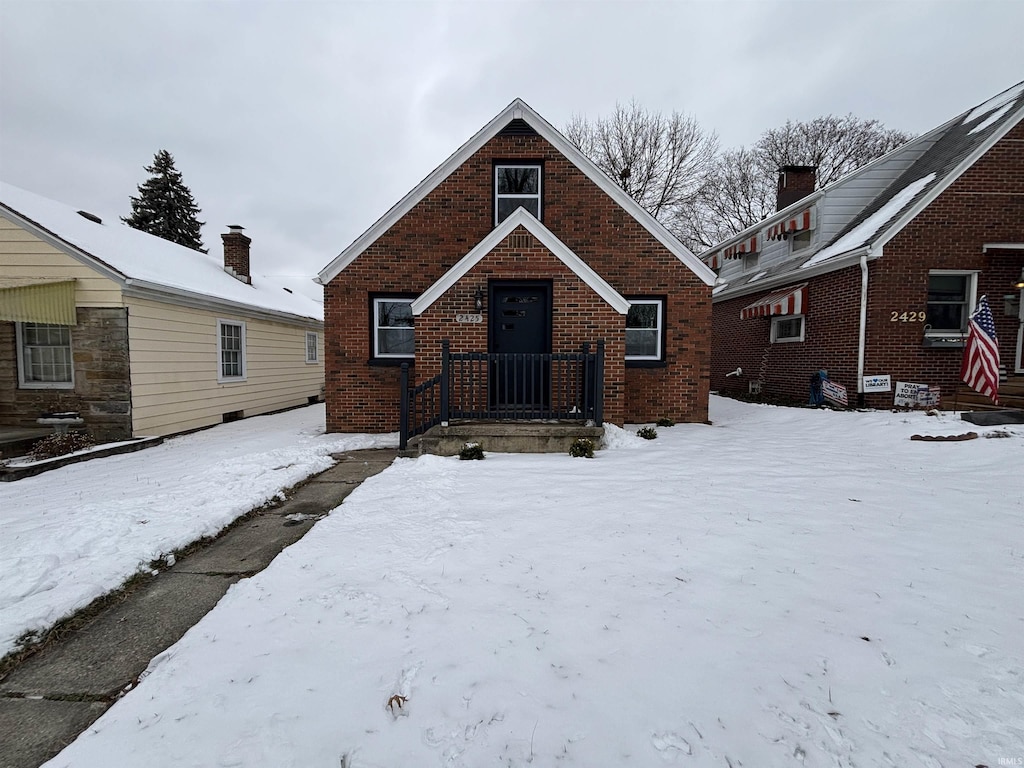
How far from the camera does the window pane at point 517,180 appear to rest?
31.4 ft

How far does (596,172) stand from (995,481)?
25.6ft

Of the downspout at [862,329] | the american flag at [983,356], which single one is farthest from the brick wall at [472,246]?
the american flag at [983,356]

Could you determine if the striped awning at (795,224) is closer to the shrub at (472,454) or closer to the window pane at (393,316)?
the window pane at (393,316)

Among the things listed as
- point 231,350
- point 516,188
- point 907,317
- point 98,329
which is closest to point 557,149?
point 516,188

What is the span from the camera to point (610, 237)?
9461 mm

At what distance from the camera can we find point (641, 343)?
378 inches

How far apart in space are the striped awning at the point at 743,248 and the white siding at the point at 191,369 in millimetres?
15242

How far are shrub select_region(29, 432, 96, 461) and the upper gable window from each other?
825 cm

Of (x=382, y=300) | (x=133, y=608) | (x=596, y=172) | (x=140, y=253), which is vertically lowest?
(x=133, y=608)

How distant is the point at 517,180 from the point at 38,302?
8.79 metres

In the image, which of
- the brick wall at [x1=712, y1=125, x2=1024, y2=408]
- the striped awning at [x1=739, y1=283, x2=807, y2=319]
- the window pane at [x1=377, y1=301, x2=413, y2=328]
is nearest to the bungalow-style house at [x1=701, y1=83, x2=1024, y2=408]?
the brick wall at [x1=712, y1=125, x2=1024, y2=408]

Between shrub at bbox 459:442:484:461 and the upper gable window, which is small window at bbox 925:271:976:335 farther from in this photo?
shrub at bbox 459:442:484:461

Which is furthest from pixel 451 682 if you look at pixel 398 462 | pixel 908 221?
pixel 908 221

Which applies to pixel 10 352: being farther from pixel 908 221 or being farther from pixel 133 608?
pixel 908 221
